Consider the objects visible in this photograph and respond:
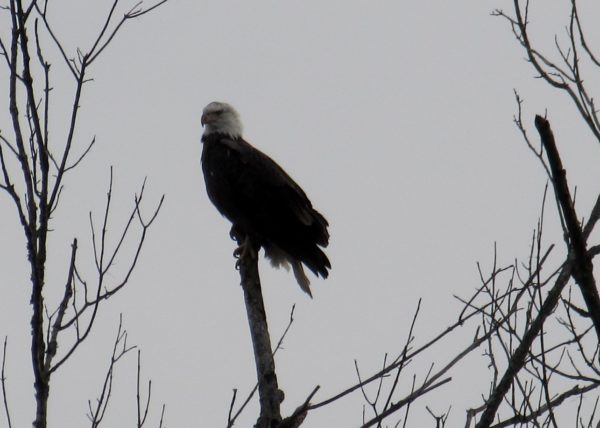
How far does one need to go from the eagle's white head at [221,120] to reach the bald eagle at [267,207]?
497mm

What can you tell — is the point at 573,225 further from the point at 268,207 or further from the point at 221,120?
the point at 221,120

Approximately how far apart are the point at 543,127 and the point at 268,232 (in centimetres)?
473

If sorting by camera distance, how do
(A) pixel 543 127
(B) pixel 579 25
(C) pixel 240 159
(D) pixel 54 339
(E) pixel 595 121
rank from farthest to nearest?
(C) pixel 240 159 < (B) pixel 579 25 < (D) pixel 54 339 < (E) pixel 595 121 < (A) pixel 543 127

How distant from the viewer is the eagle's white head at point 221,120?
7124mm

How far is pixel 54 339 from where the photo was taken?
2826mm

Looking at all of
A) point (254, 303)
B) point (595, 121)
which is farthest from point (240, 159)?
point (595, 121)

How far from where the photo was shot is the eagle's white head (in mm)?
7124

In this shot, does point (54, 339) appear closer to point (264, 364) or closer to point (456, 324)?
point (264, 364)

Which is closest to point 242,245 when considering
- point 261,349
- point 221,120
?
point 221,120

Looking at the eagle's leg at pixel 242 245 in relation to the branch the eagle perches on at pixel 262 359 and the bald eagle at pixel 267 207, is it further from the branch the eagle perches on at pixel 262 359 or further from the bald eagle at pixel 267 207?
the branch the eagle perches on at pixel 262 359

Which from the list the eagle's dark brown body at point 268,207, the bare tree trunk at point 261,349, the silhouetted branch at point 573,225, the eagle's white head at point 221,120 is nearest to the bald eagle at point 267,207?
the eagle's dark brown body at point 268,207

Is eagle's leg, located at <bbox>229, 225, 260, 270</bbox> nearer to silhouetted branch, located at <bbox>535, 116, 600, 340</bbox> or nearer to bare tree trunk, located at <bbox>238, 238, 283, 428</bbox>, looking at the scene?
bare tree trunk, located at <bbox>238, 238, 283, 428</bbox>

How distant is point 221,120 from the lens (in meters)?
7.21

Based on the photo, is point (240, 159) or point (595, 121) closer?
point (595, 121)
